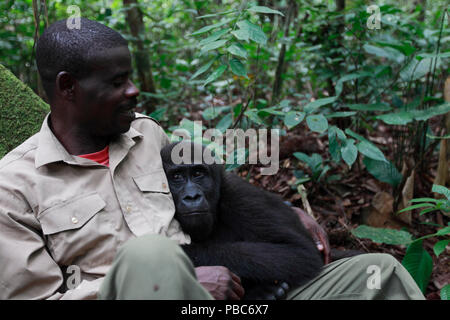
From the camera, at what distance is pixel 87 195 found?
2.32m

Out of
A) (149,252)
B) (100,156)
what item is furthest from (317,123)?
(149,252)

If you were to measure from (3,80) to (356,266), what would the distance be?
263 cm

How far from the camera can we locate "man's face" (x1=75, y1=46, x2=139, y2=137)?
7.85 ft

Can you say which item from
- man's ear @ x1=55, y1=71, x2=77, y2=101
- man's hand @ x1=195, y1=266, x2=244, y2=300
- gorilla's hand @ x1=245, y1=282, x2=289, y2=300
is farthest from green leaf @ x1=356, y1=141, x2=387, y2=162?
man's ear @ x1=55, y1=71, x2=77, y2=101

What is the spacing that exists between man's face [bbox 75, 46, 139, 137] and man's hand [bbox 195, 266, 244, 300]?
96cm

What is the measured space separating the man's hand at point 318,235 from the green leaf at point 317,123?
0.64m

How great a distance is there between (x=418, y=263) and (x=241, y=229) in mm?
1429

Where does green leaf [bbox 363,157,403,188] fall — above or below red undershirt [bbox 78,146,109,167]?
below

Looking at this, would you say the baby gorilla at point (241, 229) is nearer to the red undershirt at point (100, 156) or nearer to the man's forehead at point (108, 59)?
the red undershirt at point (100, 156)

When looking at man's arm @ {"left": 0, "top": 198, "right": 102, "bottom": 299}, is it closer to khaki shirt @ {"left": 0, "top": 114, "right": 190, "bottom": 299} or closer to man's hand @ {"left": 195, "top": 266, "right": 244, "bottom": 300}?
khaki shirt @ {"left": 0, "top": 114, "right": 190, "bottom": 299}

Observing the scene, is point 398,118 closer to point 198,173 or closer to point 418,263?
point 418,263

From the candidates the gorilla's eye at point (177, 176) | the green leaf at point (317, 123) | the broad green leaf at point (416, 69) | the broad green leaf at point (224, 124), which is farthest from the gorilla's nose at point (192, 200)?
the broad green leaf at point (416, 69)

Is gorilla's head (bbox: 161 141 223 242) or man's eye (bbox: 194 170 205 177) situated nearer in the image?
gorilla's head (bbox: 161 141 223 242)

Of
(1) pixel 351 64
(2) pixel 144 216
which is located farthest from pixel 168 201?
(1) pixel 351 64
